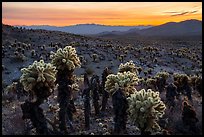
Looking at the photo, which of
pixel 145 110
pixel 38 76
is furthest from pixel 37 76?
pixel 145 110

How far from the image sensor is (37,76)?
83.4ft

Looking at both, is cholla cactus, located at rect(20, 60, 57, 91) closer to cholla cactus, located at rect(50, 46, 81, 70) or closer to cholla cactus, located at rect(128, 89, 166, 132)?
cholla cactus, located at rect(50, 46, 81, 70)

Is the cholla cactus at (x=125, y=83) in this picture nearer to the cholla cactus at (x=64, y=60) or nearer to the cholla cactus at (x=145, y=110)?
the cholla cactus at (x=145, y=110)

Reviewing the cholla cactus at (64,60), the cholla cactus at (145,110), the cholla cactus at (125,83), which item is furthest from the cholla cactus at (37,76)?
the cholla cactus at (145,110)

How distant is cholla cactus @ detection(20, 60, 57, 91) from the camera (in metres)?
25.1

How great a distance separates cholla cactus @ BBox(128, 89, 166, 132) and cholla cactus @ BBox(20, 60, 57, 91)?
5741 millimetres

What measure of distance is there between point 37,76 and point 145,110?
7.53m

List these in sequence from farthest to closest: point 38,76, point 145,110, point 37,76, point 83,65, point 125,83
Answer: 1. point 83,65
2. point 125,83
3. point 37,76
4. point 38,76
5. point 145,110

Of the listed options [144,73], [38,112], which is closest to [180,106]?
[38,112]

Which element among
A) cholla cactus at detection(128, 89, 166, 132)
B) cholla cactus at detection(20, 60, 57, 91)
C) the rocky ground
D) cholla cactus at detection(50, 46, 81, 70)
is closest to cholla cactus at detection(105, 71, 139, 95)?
the rocky ground

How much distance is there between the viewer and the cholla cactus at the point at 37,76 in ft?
82.4

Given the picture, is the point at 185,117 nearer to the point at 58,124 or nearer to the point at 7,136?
the point at 58,124

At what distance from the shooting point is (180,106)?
34.8 metres

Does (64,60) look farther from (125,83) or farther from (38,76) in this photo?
(125,83)
